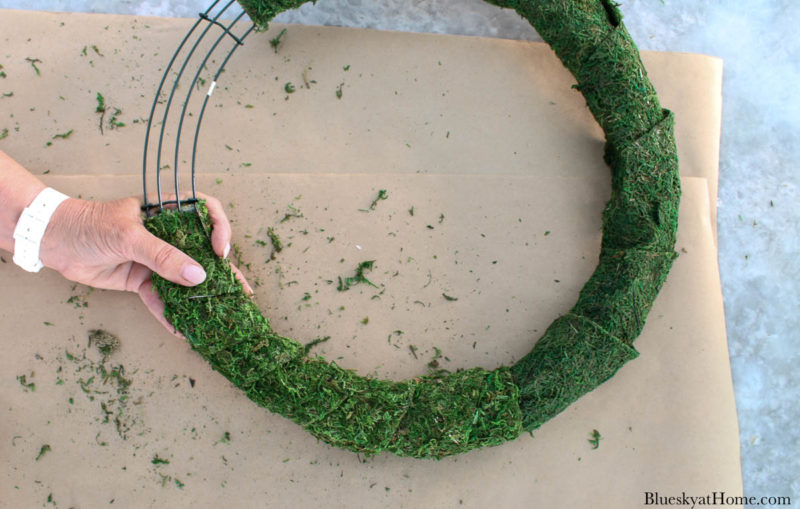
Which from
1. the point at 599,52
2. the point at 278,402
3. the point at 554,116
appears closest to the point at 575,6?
the point at 599,52

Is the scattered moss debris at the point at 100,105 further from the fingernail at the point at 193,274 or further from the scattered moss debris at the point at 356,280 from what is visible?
the scattered moss debris at the point at 356,280

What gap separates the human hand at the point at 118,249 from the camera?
6.04 ft

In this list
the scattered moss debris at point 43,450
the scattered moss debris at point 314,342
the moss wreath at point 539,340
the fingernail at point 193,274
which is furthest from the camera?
the scattered moss debris at point 314,342

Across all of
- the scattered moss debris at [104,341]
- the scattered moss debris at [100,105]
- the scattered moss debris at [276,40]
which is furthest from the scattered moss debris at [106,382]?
the scattered moss debris at [276,40]

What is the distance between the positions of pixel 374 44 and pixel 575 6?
86 centimetres

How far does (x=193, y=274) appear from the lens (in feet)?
5.98

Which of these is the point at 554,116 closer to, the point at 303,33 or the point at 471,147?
the point at 471,147

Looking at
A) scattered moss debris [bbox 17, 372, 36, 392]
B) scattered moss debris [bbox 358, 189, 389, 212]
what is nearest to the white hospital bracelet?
scattered moss debris [bbox 17, 372, 36, 392]

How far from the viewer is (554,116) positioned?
235cm

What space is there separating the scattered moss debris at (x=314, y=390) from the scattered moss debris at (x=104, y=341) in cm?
36

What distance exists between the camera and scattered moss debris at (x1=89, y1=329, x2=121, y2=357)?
2.09 m

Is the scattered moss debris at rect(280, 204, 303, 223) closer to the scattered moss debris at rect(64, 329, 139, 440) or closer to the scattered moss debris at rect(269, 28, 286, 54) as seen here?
the scattered moss debris at rect(269, 28, 286, 54)

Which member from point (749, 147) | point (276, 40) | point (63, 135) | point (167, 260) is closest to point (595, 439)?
point (749, 147)

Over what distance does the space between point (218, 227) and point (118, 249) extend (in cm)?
35
